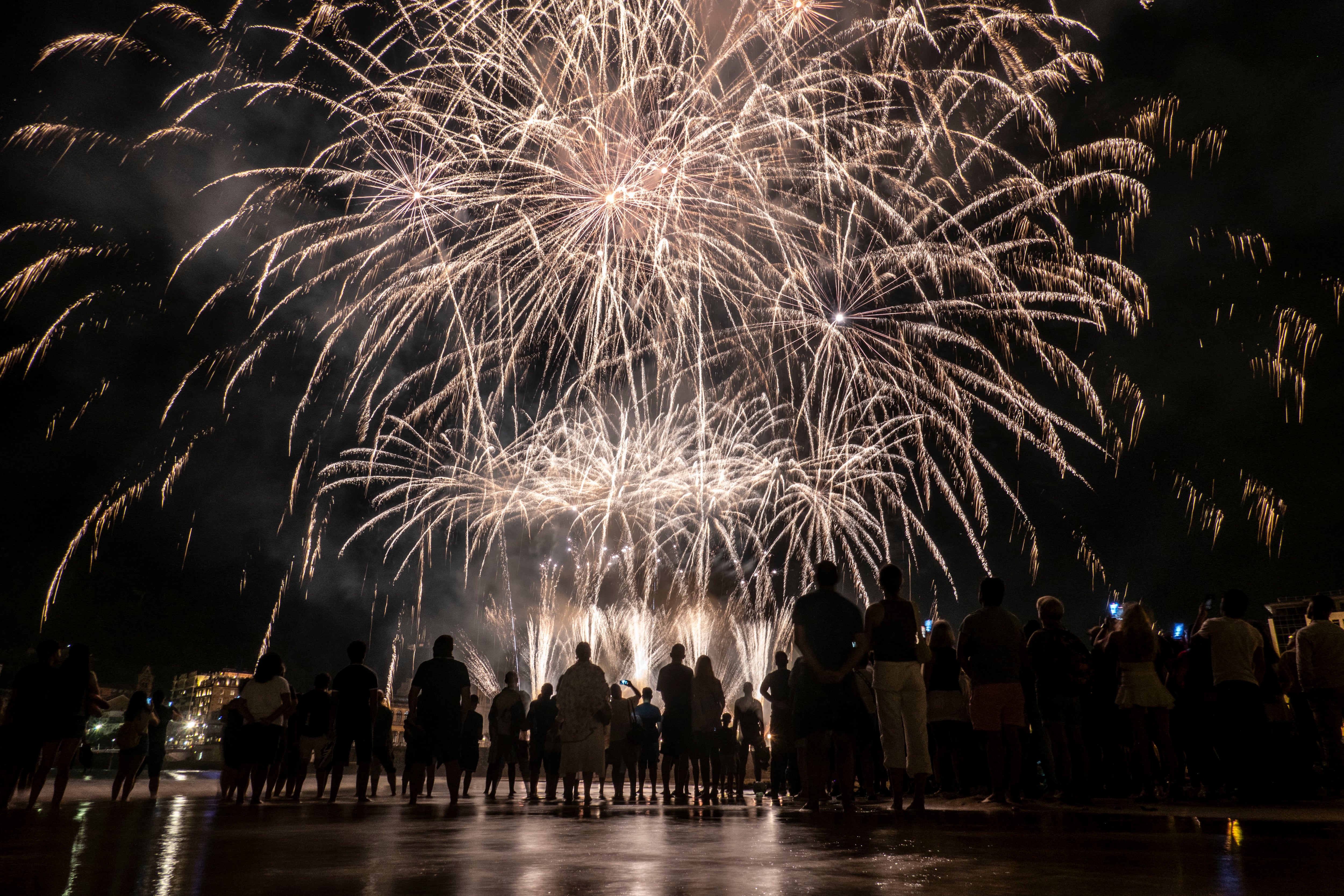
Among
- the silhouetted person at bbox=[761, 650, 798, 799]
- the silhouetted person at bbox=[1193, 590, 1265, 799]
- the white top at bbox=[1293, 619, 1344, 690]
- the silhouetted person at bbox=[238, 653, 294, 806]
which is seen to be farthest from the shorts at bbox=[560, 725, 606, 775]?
the white top at bbox=[1293, 619, 1344, 690]

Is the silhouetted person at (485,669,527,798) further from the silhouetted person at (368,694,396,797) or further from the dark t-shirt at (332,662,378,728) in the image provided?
the dark t-shirt at (332,662,378,728)

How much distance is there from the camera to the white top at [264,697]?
31.7ft

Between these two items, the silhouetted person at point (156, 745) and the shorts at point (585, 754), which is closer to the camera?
the shorts at point (585, 754)

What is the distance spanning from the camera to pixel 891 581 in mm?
7051

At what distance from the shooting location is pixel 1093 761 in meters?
8.25

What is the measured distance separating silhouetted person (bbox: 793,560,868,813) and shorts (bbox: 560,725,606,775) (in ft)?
11.1

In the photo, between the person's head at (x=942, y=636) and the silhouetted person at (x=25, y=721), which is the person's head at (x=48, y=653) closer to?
the silhouetted person at (x=25, y=721)

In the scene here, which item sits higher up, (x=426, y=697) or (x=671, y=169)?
(x=671, y=169)

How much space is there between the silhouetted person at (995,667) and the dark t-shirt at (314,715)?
745cm

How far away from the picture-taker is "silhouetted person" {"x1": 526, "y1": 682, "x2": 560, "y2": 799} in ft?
36.5

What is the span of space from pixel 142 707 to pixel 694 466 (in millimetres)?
14579

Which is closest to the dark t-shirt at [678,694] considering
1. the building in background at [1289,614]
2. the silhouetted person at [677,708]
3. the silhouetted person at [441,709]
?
the silhouetted person at [677,708]

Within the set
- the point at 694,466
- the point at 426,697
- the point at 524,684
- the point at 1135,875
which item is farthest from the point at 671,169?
the point at 524,684

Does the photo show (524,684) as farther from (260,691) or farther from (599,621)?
(260,691)
